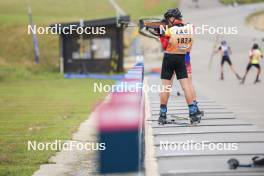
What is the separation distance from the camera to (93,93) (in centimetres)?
2573

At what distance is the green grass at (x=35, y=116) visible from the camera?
10.5 metres

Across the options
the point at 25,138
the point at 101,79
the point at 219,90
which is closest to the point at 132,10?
the point at 101,79

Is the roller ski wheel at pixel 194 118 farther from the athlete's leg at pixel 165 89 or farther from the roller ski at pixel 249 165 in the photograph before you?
the roller ski at pixel 249 165

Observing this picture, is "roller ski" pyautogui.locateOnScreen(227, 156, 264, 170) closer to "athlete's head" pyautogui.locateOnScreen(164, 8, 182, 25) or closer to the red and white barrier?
the red and white barrier

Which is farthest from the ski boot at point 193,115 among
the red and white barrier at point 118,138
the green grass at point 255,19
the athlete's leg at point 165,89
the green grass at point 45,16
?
the green grass at point 255,19

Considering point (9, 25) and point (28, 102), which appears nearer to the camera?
point (28, 102)

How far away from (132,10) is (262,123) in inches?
2165

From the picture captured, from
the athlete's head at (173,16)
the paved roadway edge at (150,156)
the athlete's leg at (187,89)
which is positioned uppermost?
the athlete's head at (173,16)

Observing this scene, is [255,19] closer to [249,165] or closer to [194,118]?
[194,118]

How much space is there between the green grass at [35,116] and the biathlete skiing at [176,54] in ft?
8.75

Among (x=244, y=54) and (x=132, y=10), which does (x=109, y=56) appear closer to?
(x=244, y=54)

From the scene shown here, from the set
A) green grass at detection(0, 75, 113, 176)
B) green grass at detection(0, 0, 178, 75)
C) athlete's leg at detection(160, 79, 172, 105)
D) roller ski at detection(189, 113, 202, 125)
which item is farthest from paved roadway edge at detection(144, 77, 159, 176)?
green grass at detection(0, 0, 178, 75)

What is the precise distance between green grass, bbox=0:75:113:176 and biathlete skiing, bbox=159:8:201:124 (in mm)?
2666

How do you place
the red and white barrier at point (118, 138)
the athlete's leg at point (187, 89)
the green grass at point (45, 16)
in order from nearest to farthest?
the red and white barrier at point (118, 138), the athlete's leg at point (187, 89), the green grass at point (45, 16)
